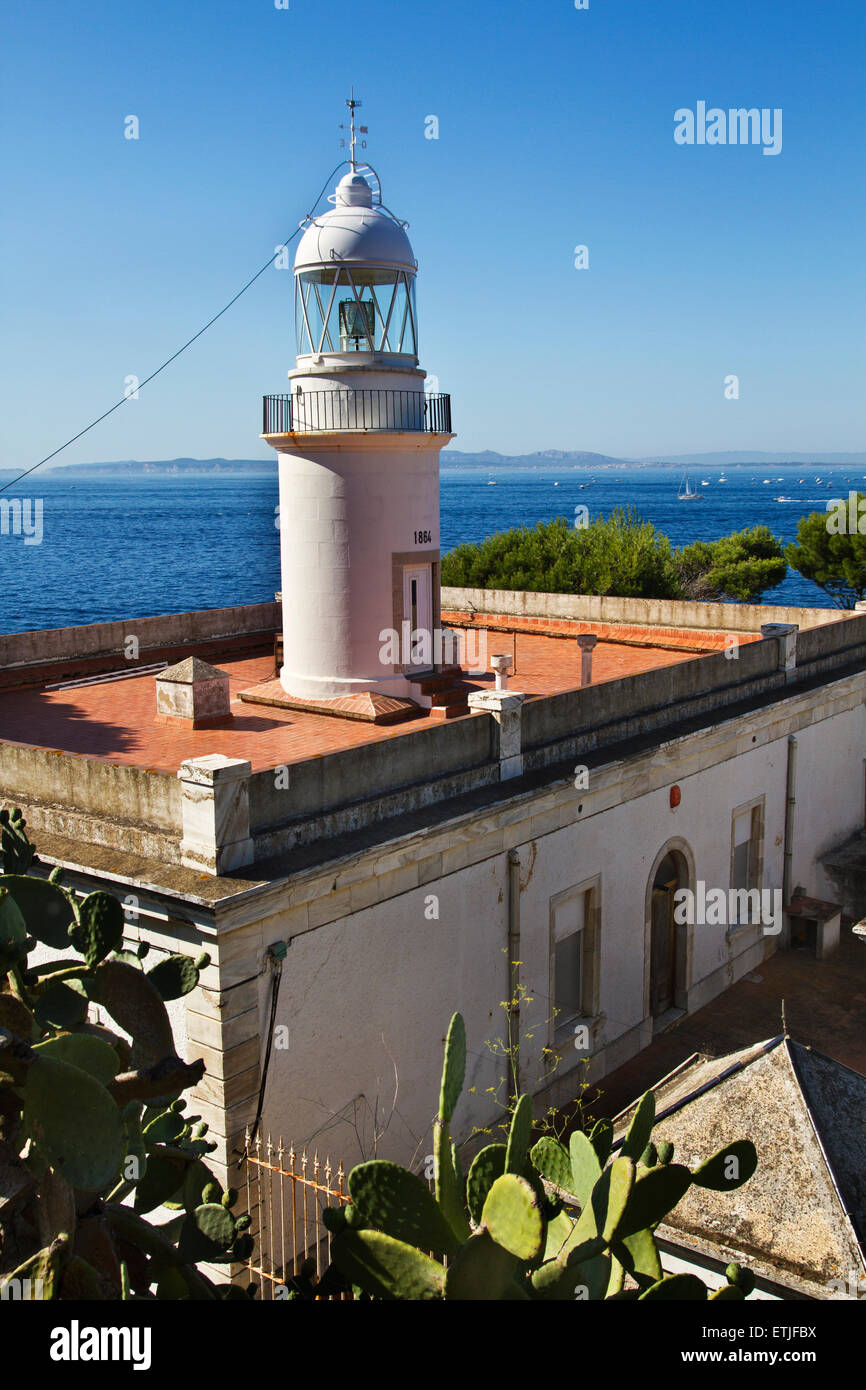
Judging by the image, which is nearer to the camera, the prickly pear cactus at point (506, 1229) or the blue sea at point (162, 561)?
the prickly pear cactus at point (506, 1229)

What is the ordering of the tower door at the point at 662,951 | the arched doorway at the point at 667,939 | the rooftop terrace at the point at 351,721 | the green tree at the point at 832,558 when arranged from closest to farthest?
the rooftop terrace at the point at 351,721 < the arched doorway at the point at 667,939 < the tower door at the point at 662,951 < the green tree at the point at 832,558

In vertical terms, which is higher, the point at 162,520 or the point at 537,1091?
the point at 162,520

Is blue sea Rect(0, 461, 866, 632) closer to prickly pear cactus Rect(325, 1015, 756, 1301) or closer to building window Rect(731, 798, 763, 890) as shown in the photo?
building window Rect(731, 798, 763, 890)

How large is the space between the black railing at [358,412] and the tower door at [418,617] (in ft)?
7.27

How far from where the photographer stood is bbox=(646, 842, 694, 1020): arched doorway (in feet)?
52.0

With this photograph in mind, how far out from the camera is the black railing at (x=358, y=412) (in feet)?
54.4

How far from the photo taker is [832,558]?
4703cm

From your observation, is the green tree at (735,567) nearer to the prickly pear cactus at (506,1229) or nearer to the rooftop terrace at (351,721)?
the rooftop terrace at (351,721)

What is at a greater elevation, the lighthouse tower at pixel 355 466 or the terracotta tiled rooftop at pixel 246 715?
the lighthouse tower at pixel 355 466

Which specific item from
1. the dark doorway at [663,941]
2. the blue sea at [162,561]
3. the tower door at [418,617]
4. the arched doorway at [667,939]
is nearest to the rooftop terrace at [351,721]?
the tower door at [418,617]
